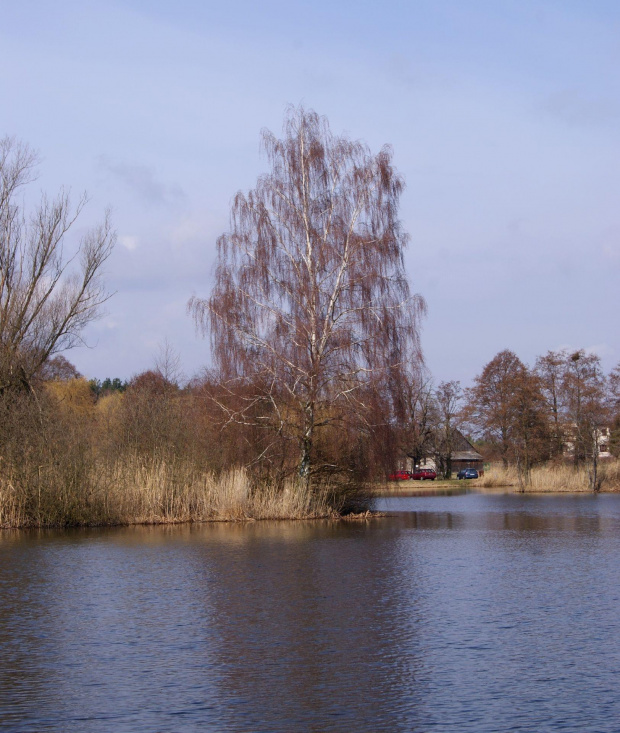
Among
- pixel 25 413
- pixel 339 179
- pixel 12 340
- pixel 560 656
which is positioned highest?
pixel 339 179

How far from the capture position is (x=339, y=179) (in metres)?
27.8

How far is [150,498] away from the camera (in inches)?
954

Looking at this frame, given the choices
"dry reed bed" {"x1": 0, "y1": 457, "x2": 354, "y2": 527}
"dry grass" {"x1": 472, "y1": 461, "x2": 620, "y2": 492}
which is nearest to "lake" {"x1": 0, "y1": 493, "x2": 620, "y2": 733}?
"dry reed bed" {"x1": 0, "y1": 457, "x2": 354, "y2": 527}

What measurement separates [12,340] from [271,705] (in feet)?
76.7

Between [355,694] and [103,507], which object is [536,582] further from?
[103,507]

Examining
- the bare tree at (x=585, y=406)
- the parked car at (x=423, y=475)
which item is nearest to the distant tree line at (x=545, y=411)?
the bare tree at (x=585, y=406)

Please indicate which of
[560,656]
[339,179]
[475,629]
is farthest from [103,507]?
[560,656]

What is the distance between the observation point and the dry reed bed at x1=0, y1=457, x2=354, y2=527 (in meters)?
22.7

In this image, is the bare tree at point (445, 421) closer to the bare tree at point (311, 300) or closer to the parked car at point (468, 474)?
the parked car at point (468, 474)

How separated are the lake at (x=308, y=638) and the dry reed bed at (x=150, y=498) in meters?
4.02

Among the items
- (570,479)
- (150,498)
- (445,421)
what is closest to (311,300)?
(150,498)

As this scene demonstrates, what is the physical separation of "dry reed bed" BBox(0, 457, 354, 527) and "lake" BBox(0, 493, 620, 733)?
4024 mm

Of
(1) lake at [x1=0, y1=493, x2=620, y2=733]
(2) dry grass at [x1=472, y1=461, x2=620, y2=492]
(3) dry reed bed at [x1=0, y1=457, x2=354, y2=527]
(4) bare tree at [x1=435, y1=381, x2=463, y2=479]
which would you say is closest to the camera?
(1) lake at [x1=0, y1=493, x2=620, y2=733]

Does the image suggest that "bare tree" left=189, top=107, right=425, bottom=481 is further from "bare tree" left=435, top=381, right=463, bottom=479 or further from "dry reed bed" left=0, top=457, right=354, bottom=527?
"bare tree" left=435, top=381, right=463, bottom=479
